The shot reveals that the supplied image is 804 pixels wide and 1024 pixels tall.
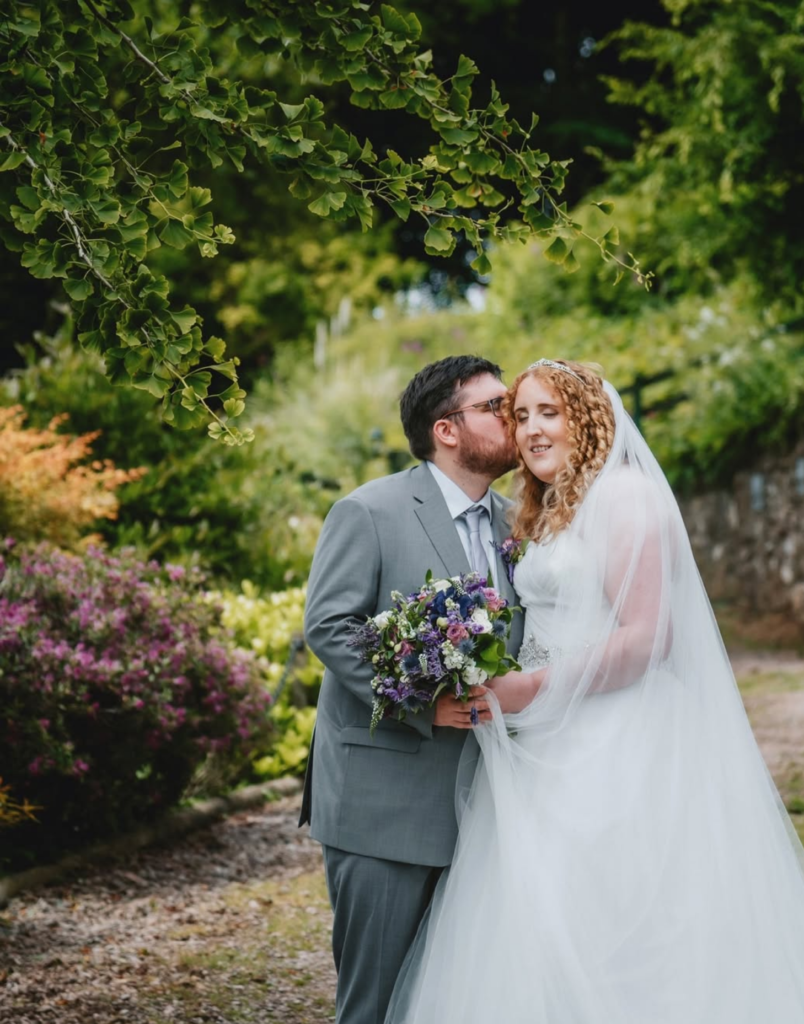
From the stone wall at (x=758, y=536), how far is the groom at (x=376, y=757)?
7828mm

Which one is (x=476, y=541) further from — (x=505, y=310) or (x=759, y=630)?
(x=505, y=310)

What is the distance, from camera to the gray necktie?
3.26m

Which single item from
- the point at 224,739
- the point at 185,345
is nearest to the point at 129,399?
the point at 224,739

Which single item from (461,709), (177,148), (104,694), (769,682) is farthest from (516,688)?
(769,682)

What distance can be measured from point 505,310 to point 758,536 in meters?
5.14

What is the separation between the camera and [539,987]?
8.88 ft

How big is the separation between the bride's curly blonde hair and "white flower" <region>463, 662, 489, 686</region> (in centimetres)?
57

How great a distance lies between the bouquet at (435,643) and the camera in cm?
267

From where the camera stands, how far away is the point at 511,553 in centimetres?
320

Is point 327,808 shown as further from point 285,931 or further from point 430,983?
point 285,931

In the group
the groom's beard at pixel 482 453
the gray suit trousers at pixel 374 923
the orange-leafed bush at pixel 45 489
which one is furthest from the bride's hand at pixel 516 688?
the orange-leafed bush at pixel 45 489

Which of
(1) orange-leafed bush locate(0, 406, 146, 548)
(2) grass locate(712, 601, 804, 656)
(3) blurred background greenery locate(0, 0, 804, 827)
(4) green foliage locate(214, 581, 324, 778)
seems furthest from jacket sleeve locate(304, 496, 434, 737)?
(2) grass locate(712, 601, 804, 656)

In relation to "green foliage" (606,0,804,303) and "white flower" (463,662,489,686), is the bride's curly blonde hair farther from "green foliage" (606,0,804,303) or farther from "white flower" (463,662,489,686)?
"green foliage" (606,0,804,303)

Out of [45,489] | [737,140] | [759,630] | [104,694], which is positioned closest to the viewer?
[104,694]
